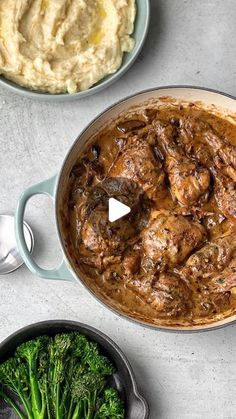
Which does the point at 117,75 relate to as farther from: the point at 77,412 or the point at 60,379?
the point at 77,412

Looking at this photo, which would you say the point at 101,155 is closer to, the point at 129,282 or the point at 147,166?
the point at 147,166

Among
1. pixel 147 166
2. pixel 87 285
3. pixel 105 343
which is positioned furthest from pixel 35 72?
pixel 105 343

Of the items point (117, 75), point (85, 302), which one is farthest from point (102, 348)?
point (117, 75)

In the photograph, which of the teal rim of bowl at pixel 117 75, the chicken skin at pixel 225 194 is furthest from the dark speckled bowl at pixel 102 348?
the teal rim of bowl at pixel 117 75

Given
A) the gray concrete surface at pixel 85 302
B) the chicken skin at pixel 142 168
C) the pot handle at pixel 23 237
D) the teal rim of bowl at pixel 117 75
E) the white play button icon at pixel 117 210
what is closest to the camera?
the pot handle at pixel 23 237

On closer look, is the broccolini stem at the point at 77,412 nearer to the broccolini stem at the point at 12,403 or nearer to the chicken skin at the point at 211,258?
the broccolini stem at the point at 12,403

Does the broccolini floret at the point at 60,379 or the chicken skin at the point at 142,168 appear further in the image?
the broccolini floret at the point at 60,379
